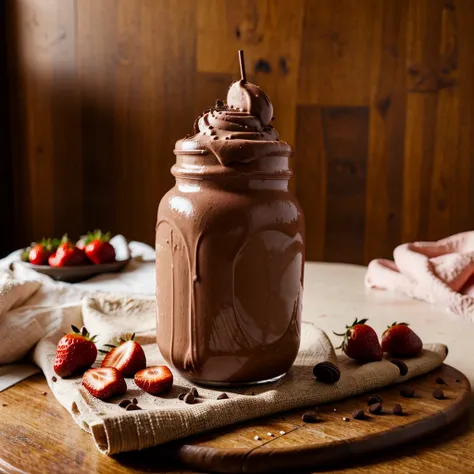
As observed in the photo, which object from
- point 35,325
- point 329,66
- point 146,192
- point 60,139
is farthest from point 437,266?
point 60,139

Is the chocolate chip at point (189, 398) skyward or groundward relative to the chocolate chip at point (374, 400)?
skyward

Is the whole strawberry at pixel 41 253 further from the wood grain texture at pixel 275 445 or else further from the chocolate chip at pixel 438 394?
the chocolate chip at pixel 438 394

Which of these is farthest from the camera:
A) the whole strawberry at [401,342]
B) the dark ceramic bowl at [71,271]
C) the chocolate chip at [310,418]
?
the dark ceramic bowl at [71,271]

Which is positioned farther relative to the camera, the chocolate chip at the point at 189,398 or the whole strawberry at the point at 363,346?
the whole strawberry at the point at 363,346

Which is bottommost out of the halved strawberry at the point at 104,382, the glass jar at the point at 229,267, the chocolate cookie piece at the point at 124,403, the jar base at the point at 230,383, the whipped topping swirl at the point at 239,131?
the jar base at the point at 230,383

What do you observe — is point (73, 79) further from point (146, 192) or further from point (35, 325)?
point (35, 325)

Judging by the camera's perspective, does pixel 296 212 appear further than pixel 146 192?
No

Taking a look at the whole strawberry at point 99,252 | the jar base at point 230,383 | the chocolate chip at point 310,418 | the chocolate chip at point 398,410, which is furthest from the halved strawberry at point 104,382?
the whole strawberry at point 99,252

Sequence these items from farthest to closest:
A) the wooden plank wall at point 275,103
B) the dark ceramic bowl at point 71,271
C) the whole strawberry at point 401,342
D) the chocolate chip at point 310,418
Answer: the wooden plank wall at point 275,103 → the dark ceramic bowl at point 71,271 → the whole strawberry at point 401,342 → the chocolate chip at point 310,418
